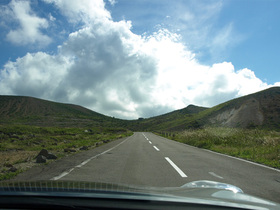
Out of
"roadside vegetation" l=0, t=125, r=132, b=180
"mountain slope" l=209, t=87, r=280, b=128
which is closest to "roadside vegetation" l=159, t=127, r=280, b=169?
"roadside vegetation" l=0, t=125, r=132, b=180

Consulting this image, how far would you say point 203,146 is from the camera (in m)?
16.9

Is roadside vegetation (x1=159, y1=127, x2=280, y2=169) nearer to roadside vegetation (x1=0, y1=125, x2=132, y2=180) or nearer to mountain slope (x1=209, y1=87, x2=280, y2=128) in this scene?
roadside vegetation (x1=0, y1=125, x2=132, y2=180)

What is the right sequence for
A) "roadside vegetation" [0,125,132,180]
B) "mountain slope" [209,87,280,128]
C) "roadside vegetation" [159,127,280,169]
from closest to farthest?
"roadside vegetation" [0,125,132,180], "roadside vegetation" [159,127,280,169], "mountain slope" [209,87,280,128]

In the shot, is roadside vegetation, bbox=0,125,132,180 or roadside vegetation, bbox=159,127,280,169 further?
roadside vegetation, bbox=159,127,280,169

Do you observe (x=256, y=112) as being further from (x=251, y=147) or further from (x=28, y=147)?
(x=28, y=147)

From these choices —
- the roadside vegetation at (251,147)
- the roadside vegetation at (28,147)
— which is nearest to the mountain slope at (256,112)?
the roadside vegetation at (251,147)

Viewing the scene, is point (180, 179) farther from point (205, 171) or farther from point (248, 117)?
point (248, 117)

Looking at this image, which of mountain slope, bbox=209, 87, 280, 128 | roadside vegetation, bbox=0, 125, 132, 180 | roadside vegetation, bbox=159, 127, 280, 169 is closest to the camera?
roadside vegetation, bbox=0, 125, 132, 180

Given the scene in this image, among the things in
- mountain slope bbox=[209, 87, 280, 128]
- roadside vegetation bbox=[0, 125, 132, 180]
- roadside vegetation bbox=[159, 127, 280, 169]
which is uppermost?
mountain slope bbox=[209, 87, 280, 128]

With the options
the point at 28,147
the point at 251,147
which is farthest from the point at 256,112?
→ the point at 28,147

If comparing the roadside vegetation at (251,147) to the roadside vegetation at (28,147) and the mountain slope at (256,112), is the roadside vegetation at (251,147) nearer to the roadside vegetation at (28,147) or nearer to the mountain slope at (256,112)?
the roadside vegetation at (28,147)

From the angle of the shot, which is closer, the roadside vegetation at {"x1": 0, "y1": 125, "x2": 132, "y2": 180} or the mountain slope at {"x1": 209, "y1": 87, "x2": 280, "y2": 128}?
the roadside vegetation at {"x1": 0, "y1": 125, "x2": 132, "y2": 180}

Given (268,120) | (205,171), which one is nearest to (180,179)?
(205,171)

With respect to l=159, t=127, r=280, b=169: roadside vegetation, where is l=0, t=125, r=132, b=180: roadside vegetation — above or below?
below
